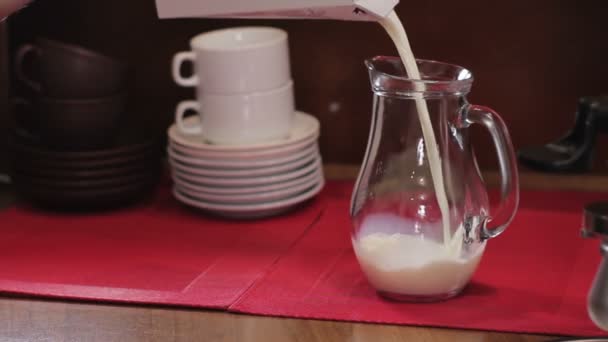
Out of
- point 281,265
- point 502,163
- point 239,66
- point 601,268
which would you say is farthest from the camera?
point 239,66

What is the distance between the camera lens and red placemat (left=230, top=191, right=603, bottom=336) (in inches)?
38.3

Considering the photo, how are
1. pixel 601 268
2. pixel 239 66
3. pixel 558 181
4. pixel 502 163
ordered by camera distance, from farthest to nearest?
1. pixel 558 181
2. pixel 239 66
3. pixel 502 163
4. pixel 601 268

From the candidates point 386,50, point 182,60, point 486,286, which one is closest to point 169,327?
point 486,286

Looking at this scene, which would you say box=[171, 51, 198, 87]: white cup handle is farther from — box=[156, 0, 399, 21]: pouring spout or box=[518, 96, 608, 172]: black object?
box=[518, 96, 608, 172]: black object

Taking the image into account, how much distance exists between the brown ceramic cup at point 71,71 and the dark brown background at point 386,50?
0.47ft

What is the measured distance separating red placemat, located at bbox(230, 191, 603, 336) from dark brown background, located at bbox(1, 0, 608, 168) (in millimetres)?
184

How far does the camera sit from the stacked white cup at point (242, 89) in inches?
49.8

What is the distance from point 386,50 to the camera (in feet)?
4.57

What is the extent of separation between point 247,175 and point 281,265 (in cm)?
18

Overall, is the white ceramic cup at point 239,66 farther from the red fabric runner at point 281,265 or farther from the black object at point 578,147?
the black object at point 578,147

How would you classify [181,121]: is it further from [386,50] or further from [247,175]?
[386,50]

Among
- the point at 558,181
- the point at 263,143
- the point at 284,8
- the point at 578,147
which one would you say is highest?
the point at 284,8

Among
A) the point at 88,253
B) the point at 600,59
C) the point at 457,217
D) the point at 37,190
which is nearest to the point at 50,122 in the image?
the point at 37,190

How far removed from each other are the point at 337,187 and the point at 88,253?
1.24ft
